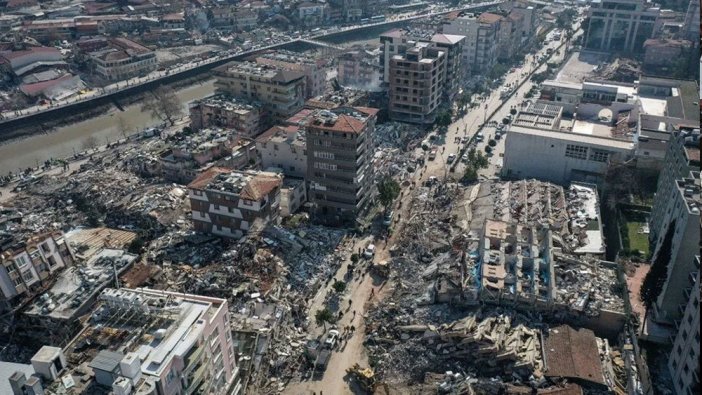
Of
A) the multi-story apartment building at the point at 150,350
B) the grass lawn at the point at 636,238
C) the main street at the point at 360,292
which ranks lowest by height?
the main street at the point at 360,292

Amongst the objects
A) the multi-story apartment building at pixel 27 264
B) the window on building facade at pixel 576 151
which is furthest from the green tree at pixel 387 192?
the multi-story apartment building at pixel 27 264

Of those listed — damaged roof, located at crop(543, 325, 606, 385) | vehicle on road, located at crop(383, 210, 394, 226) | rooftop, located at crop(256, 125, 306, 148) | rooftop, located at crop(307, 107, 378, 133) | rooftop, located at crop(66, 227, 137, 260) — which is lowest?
vehicle on road, located at crop(383, 210, 394, 226)

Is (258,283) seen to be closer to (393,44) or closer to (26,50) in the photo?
(393,44)

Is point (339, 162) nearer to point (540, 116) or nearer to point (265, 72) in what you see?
point (540, 116)

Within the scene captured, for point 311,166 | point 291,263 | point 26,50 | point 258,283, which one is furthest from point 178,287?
point 26,50

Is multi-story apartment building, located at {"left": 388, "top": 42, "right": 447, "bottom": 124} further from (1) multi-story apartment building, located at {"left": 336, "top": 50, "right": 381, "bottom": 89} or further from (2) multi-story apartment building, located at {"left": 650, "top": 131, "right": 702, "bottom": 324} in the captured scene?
(2) multi-story apartment building, located at {"left": 650, "top": 131, "right": 702, "bottom": 324}

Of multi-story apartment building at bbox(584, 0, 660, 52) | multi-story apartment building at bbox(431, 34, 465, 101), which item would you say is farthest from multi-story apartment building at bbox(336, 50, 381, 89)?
multi-story apartment building at bbox(584, 0, 660, 52)

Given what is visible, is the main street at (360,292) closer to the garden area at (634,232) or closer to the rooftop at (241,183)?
the rooftop at (241,183)

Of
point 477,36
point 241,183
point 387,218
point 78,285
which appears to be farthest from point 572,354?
point 477,36
